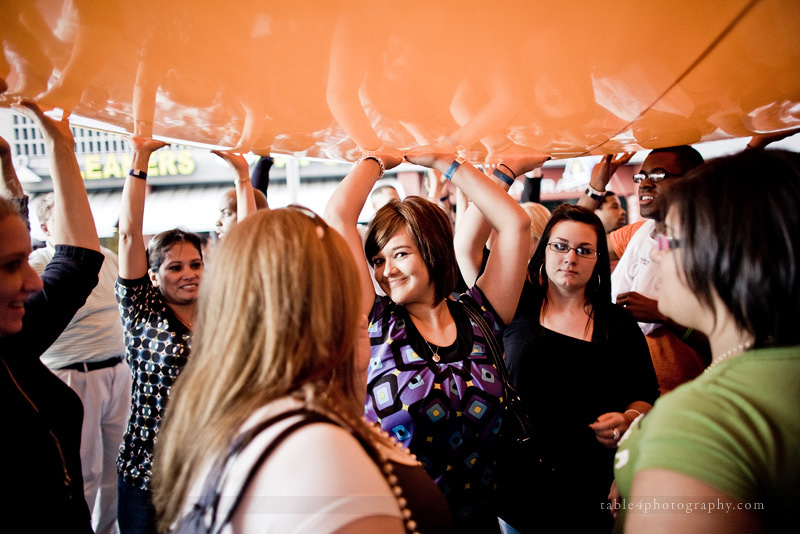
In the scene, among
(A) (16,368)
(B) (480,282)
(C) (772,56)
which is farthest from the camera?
(B) (480,282)

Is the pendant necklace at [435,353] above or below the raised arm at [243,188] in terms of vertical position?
below

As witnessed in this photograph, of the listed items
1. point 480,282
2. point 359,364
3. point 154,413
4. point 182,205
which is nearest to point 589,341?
point 480,282

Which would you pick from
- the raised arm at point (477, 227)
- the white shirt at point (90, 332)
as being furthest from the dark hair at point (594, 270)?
the white shirt at point (90, 332)

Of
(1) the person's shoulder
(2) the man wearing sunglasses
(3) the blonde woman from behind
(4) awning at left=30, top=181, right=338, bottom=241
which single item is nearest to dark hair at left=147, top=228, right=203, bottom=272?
(1) the person's shoulder

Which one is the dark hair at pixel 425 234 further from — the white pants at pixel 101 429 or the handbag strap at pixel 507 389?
the white pants at pixel 101 429

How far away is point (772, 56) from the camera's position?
0.84m

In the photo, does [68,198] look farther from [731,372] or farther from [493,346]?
[731,372]

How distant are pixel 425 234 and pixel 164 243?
3.76ft

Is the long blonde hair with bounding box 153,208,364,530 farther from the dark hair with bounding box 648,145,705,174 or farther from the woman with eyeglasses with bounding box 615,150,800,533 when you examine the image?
the dark hair with bounding box 648,145,705,174

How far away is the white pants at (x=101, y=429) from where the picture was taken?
275 centimetres

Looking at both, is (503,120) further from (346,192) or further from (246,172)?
(246,172)

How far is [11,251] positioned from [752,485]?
4.15ft

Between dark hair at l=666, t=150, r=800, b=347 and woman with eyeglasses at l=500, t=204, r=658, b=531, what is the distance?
79 cm

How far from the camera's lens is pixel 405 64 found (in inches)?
32.2
